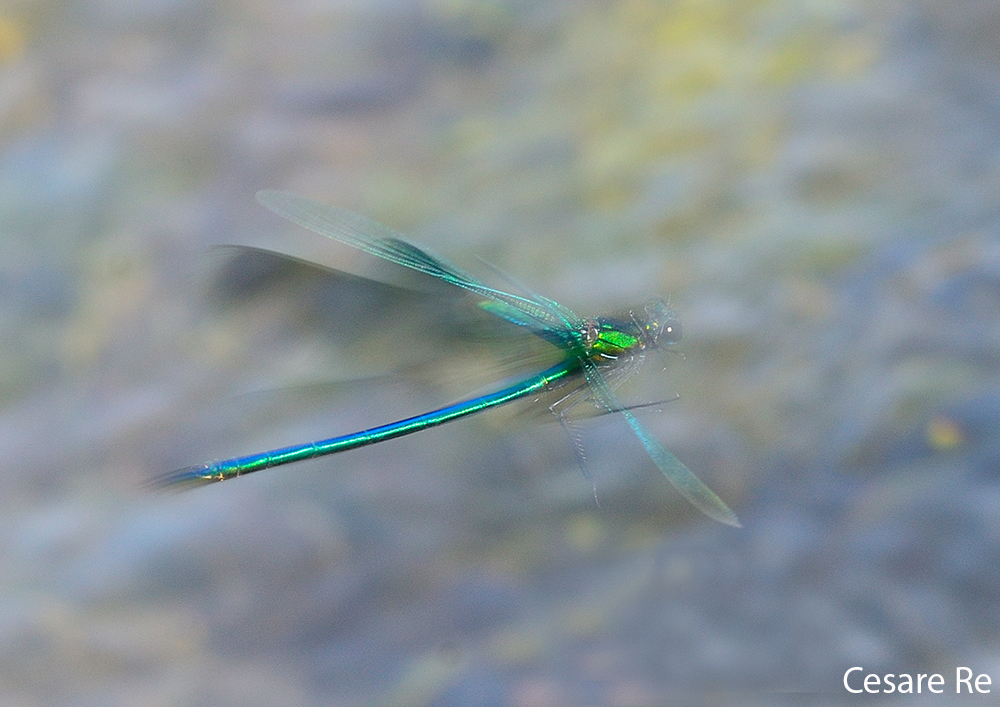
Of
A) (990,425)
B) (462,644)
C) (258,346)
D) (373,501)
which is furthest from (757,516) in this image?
(258,346)

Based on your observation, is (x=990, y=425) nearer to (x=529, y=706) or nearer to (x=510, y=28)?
(x=529, y=706)

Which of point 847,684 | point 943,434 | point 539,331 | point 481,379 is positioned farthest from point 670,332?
point 847,684

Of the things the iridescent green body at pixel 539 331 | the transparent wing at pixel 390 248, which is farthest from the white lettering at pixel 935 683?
the transparent wing at pixel 390 248

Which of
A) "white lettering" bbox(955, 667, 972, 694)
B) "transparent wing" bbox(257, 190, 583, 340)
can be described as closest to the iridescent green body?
"transparent wing" bbox(257, 190, 583, 340)

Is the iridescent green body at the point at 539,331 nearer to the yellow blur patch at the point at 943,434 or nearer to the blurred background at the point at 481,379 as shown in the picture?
the blurred background at the point at 481,379

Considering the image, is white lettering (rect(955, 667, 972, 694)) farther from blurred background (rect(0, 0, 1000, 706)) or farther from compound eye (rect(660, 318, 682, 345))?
compound eye (rect(660, 318, 682, 345))

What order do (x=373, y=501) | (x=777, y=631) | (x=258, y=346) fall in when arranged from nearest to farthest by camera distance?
(x=777, y=631)
(x=373, y=501)
(x=258, y=346)
